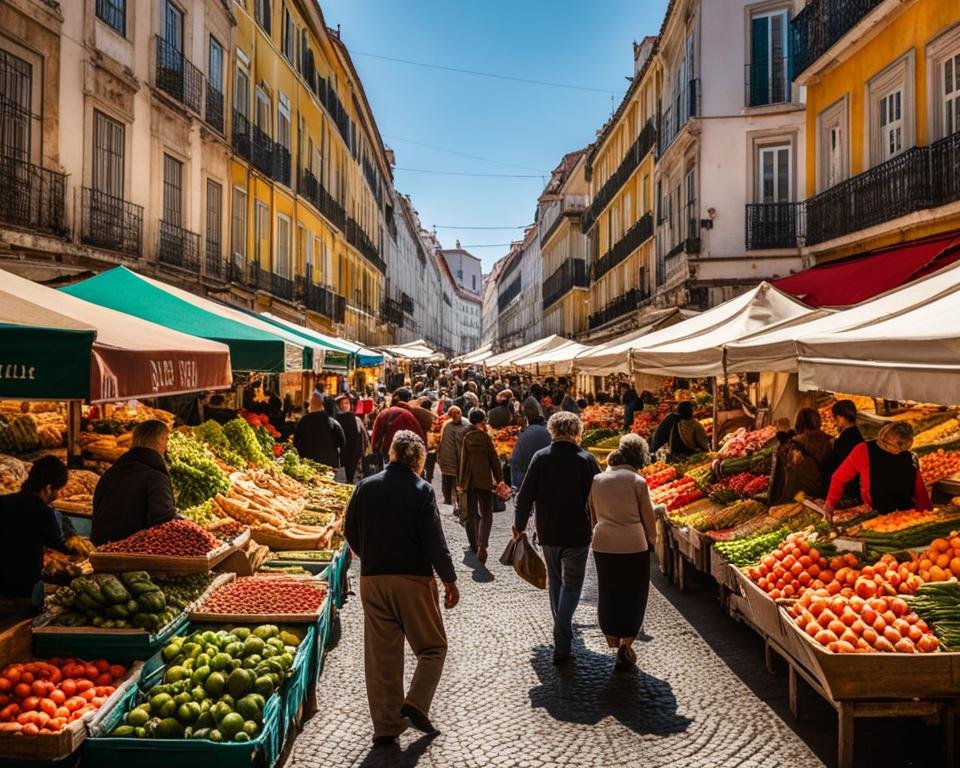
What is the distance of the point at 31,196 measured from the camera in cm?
1202

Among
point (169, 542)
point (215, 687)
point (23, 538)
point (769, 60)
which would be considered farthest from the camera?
point (769, 60)

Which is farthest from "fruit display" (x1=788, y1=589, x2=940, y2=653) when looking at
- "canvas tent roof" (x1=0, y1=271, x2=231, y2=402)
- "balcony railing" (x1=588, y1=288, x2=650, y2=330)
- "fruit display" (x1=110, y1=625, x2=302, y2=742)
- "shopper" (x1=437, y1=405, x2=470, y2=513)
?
"balcony railing" (x1=588, y1=288, x2=650, y2=330)

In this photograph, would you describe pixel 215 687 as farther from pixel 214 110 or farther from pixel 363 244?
pixel 363 244

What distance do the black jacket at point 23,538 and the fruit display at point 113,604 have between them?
0.31 meters

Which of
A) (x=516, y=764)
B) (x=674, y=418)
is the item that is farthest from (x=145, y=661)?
(x=674, y=418)

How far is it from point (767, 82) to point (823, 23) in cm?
516

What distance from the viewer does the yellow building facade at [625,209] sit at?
30.1 m

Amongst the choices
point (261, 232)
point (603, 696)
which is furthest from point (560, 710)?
point (261, 232)

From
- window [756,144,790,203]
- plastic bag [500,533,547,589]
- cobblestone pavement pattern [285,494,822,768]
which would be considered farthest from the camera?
window [756,144,790,203]

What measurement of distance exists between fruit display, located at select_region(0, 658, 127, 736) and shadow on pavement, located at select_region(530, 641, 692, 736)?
285 centimetres

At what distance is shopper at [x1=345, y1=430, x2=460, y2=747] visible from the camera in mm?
5402

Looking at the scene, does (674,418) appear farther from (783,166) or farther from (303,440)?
(783,166)

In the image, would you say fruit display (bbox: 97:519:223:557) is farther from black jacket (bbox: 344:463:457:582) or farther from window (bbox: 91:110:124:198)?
window (bbox: 91:110:124:198)

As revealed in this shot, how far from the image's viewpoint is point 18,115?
473 inches
